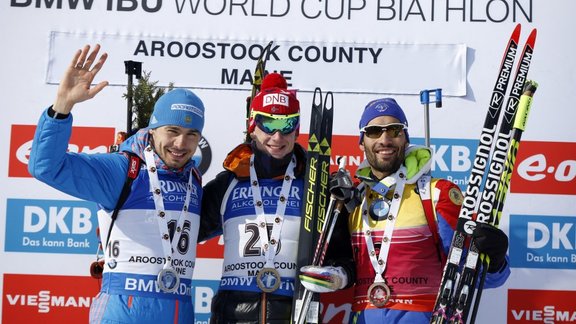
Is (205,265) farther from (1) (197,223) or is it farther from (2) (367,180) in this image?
(2) (367,180)

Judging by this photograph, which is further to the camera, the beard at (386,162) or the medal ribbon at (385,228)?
the beard at (386,162)

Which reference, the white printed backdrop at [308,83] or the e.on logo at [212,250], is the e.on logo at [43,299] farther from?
the e.on logo at [212,250]

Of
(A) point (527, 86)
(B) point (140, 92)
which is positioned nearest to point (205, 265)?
(B) point (140, 92)

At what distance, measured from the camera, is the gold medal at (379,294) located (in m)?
3.86

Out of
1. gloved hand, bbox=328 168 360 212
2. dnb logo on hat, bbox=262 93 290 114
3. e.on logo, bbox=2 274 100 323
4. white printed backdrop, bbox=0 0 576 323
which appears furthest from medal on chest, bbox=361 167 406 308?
e.on logo, bbox=2 274 100 323

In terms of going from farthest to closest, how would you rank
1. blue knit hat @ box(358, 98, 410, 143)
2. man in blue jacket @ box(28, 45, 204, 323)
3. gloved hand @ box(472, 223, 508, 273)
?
blue knit hat @ box(358, 98, 410, 143) < man in blue jacket @ box(28, 45, 204, 323) < gloved hand @ box(472, 223, 508, 273)

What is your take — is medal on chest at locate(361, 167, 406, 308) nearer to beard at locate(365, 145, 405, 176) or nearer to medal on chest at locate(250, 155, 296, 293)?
beard at locate(365, 145, 405, 176)

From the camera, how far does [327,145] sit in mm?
4133

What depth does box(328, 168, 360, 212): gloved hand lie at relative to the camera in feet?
12.8

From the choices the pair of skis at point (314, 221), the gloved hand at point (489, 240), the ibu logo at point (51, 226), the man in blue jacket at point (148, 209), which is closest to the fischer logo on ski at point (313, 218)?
the pair of skis at point (314, 221)

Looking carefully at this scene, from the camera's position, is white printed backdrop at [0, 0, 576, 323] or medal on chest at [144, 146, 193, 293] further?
white printed backdrop at [0, 0, 576, 323]

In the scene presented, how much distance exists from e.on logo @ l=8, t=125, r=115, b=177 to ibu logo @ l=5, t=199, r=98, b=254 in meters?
0.23

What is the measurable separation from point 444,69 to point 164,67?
1.84 meters

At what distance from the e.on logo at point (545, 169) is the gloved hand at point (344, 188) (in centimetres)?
175
